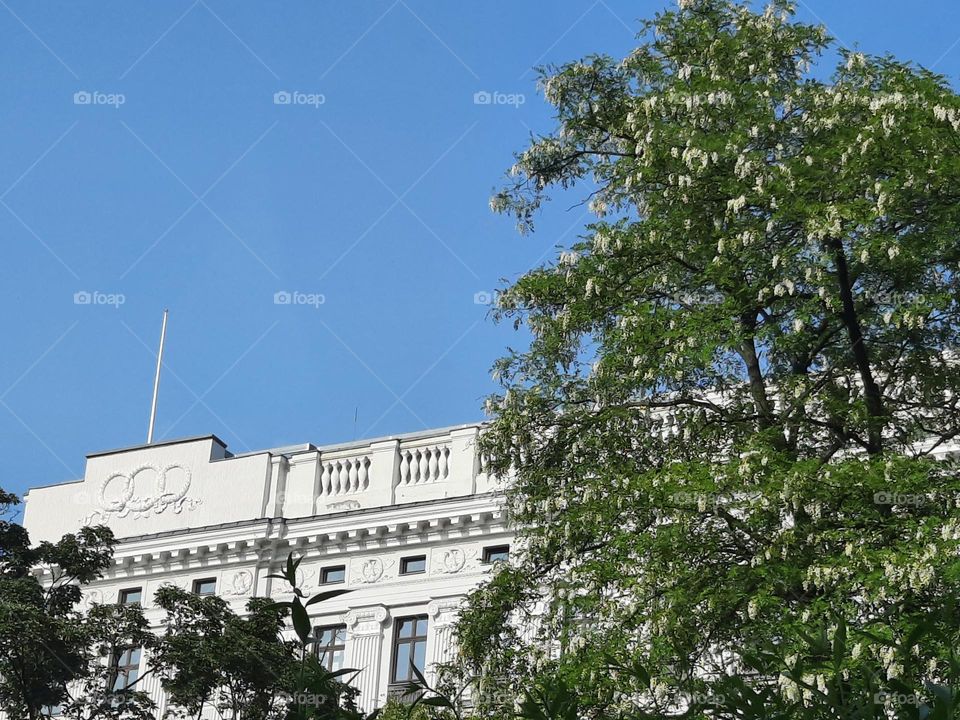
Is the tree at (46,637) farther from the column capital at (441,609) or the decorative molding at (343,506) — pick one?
the decorative molding at (343,506)

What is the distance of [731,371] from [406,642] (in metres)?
17.2

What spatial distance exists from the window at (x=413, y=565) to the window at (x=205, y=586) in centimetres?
522

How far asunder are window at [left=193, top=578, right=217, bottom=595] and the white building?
4 cm

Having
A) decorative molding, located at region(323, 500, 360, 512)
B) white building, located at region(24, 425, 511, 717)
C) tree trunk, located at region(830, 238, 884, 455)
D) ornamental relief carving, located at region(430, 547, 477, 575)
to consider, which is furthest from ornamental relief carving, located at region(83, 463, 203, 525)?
tree trunk, located at region(830, 238, 884, 455)

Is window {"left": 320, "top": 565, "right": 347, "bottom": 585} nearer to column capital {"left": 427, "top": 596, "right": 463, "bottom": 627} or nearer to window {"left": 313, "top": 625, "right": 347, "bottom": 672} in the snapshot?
window {"left": 313, "top": 625, "right": 347, "bottom": 672}

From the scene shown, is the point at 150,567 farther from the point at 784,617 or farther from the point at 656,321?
the point at 784,617

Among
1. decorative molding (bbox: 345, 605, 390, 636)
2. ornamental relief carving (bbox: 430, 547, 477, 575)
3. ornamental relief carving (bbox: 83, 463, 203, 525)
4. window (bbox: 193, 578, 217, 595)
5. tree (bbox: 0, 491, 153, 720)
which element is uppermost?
ornamental relief carving (bbox: 83, 463, 203, 525)

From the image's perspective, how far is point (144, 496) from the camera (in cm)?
4034

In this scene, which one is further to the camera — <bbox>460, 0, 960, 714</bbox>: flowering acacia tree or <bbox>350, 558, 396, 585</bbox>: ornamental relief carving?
<bbox>350, 558, 396, 585</bbox>: ornamental relief carving

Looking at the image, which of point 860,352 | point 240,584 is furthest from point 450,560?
point 860,352

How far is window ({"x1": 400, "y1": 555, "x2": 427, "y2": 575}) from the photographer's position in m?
36.6

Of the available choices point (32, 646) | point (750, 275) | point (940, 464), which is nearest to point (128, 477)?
point (32, 646)

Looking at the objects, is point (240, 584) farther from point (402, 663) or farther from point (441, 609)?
point (441, 609)

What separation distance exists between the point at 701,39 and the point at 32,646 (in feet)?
50.5
